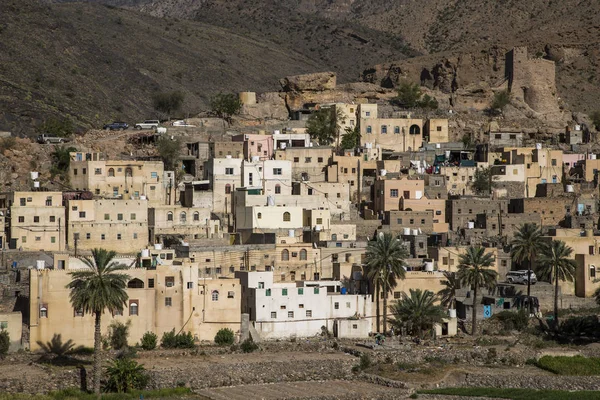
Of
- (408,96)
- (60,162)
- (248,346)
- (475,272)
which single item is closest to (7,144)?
(60,162)

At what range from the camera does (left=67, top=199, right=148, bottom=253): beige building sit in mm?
67375

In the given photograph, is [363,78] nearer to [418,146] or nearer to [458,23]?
[418,146]

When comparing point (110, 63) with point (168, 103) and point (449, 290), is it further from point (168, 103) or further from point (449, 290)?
point (449, 290)

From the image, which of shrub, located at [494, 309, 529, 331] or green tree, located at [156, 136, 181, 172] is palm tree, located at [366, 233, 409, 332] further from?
green tree, located at [156, 136, 181, 172]

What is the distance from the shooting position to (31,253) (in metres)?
63.7

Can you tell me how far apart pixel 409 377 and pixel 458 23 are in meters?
101

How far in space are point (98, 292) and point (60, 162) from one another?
26132 mm

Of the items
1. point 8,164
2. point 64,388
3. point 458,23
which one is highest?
point 458,23

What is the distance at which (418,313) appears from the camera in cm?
6059

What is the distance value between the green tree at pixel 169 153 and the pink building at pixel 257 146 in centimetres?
395

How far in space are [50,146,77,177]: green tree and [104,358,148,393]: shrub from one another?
24060 mm

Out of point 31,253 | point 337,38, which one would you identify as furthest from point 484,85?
point 337,38

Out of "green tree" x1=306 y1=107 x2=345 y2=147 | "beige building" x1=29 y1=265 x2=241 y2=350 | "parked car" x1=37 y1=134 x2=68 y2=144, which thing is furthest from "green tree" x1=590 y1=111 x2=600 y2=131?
"beige building" x1=29 y1=265 x2=241 y2=350

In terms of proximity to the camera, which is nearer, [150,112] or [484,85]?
[484,85]
